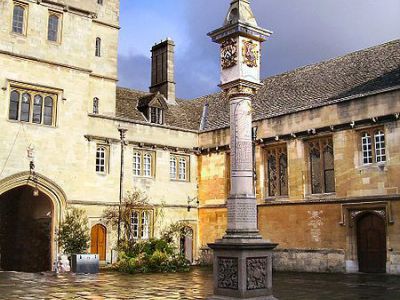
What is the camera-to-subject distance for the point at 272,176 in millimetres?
24750

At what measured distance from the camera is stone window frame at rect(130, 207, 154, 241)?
25.3 metres

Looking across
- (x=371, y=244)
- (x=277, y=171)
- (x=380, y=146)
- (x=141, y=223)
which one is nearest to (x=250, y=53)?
(x=380, y=146)

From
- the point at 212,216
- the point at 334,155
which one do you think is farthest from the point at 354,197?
the point at 212,216

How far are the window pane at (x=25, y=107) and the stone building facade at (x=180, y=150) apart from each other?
0.04 metres

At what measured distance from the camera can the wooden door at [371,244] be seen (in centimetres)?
2031

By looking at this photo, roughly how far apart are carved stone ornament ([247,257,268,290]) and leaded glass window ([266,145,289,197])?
45.3ft

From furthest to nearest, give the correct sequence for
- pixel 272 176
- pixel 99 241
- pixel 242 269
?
pixel 272 176, pixel 99 241, pixel 242 269

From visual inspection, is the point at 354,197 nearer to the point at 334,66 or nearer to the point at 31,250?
the point at 334,66

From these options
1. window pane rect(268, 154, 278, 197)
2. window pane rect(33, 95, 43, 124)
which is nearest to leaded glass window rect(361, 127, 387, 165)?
window pane rect(268, 154, 278, 197)

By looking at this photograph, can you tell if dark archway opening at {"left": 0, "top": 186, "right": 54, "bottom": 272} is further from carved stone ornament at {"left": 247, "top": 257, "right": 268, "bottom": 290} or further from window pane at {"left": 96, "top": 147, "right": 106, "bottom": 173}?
carved stone ornament at {"left": 247, "top": 257, "right": 268, "bottom": 290}

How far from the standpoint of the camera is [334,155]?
21969 millimetres

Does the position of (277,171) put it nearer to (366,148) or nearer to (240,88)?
(366,148)

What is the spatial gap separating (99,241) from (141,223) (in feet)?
Answer: 8.04

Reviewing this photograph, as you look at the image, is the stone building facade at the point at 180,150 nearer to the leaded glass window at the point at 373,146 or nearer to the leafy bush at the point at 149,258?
the leaded glass window at the point at 373,146
